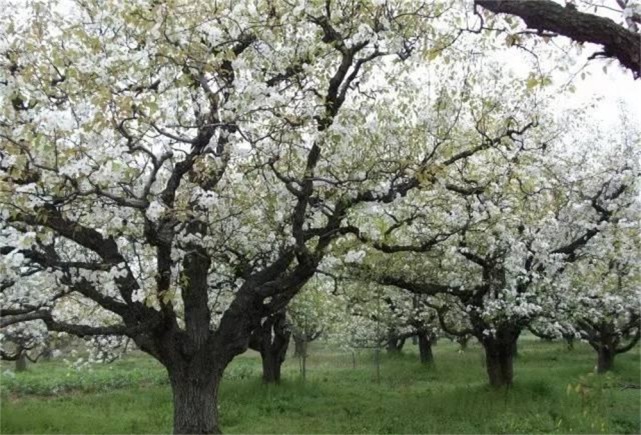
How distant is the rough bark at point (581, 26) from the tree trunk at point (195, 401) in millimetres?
9087

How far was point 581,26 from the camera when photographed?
5031 millimetres

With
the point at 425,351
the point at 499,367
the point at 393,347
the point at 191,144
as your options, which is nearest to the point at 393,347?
the point at 393,347

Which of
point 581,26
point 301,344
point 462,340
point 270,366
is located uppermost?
point 581,26

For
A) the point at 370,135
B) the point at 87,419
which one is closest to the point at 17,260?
the point at 370,135

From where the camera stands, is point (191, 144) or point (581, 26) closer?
point (581, 26)

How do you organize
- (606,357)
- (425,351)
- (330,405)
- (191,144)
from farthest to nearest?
(425,351) < (606,357) < (330,405) < (191,144)

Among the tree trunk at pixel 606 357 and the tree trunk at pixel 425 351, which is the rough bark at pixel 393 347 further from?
the tree trunk at pixel 606 357

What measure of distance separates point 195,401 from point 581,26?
32.1ft

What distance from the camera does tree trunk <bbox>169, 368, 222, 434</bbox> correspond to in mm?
12125

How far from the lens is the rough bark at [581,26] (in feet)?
15.9

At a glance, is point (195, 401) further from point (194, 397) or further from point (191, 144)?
point (191, 144)

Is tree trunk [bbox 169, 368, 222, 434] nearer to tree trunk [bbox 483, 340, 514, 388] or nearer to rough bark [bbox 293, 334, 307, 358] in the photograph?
→ tree trunk [bbox 483, 340, 514, 388]

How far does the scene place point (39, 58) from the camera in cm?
1038

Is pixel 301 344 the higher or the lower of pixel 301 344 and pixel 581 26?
the lower
